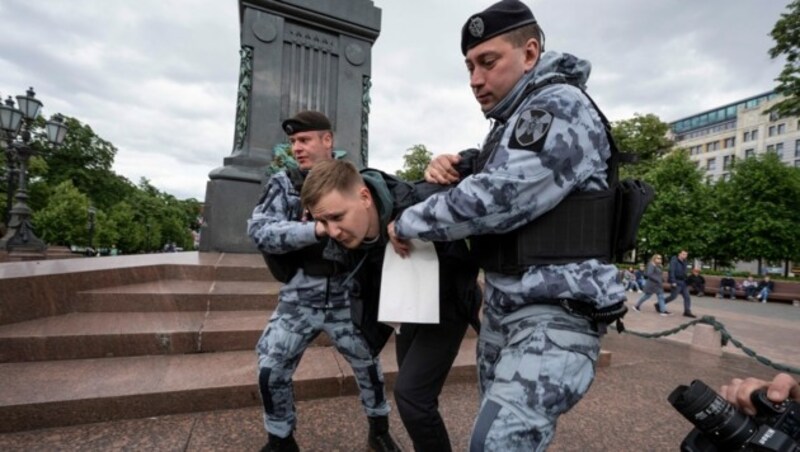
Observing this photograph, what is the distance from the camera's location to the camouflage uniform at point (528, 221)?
4.32 feet

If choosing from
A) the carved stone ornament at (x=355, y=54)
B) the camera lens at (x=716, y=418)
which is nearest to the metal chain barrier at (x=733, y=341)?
the camera lens at (x=716, y=418)

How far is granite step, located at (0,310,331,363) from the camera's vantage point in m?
3.49

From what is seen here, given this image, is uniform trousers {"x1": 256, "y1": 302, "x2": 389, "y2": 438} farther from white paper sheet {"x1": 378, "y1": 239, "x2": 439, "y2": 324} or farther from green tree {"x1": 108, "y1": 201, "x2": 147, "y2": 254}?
green tree {"x1": 108, "y1": 201, "x2": 147, "y2": 254}

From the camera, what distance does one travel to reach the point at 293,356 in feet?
8.02

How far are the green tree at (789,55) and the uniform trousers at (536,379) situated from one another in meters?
15.1

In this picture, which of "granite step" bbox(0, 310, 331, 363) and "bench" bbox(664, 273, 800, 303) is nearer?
"granite step" bbox(0, 310, 331, 363)

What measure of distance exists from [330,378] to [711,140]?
87.6 m

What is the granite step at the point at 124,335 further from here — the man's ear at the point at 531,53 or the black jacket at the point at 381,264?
the man's ear at the point at 531,53

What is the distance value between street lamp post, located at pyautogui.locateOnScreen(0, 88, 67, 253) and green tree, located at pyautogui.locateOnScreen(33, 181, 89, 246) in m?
22.6

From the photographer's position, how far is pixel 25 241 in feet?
43.2

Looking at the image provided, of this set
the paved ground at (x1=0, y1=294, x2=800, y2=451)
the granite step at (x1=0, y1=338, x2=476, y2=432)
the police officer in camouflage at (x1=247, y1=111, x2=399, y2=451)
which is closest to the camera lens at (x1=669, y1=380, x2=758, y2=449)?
the police officer in camouflage at (x1=247, y1=111, x2=399, y2=451)

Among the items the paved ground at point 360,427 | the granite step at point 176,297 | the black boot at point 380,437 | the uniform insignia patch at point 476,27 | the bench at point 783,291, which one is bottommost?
the bench at point 783,291

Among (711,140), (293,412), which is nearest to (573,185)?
(293,412)

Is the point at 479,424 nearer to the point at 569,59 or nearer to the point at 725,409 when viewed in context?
the point at 725,409
